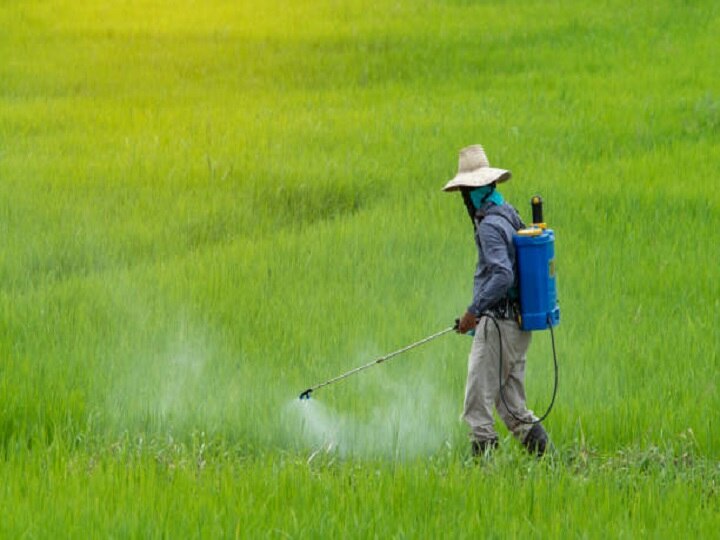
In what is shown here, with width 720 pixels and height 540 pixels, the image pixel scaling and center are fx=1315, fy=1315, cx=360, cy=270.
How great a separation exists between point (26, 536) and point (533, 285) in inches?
106

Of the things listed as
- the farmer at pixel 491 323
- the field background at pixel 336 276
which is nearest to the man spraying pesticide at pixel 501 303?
the farmer at pixel 491 323

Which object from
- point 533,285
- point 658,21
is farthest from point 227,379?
point 658,21

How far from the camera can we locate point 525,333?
6.55 metres

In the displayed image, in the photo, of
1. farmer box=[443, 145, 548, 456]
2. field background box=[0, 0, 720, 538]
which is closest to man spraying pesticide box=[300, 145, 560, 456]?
farmer box=[443, 145, 548, 456]

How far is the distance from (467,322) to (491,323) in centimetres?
15

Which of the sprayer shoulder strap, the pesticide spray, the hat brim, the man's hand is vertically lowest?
the man's hand

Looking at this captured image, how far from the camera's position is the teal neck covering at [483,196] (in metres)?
6.52

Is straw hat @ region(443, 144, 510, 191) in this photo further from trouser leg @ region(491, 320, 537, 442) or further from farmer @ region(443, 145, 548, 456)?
trouser leg @ region(491, 320, 537, 442)

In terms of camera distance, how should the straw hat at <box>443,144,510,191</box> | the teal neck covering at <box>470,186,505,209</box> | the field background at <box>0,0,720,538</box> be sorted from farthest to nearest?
the teal neck covering at <box>470,186,505,209</box>, the straw hat at <box>443,144,510,191</box>, the field background at <box>0,0,720,538</box>

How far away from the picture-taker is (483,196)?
6.53 metres

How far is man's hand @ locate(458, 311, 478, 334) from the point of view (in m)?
6.36

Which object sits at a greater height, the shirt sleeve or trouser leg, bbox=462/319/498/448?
the shirt sleeve

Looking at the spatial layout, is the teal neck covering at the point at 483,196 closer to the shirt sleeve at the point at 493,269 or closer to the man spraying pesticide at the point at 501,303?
the man spraying pesticide at the point at 501,303

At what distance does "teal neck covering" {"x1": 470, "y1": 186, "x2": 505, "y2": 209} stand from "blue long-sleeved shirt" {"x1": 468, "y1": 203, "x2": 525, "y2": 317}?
100 mm
